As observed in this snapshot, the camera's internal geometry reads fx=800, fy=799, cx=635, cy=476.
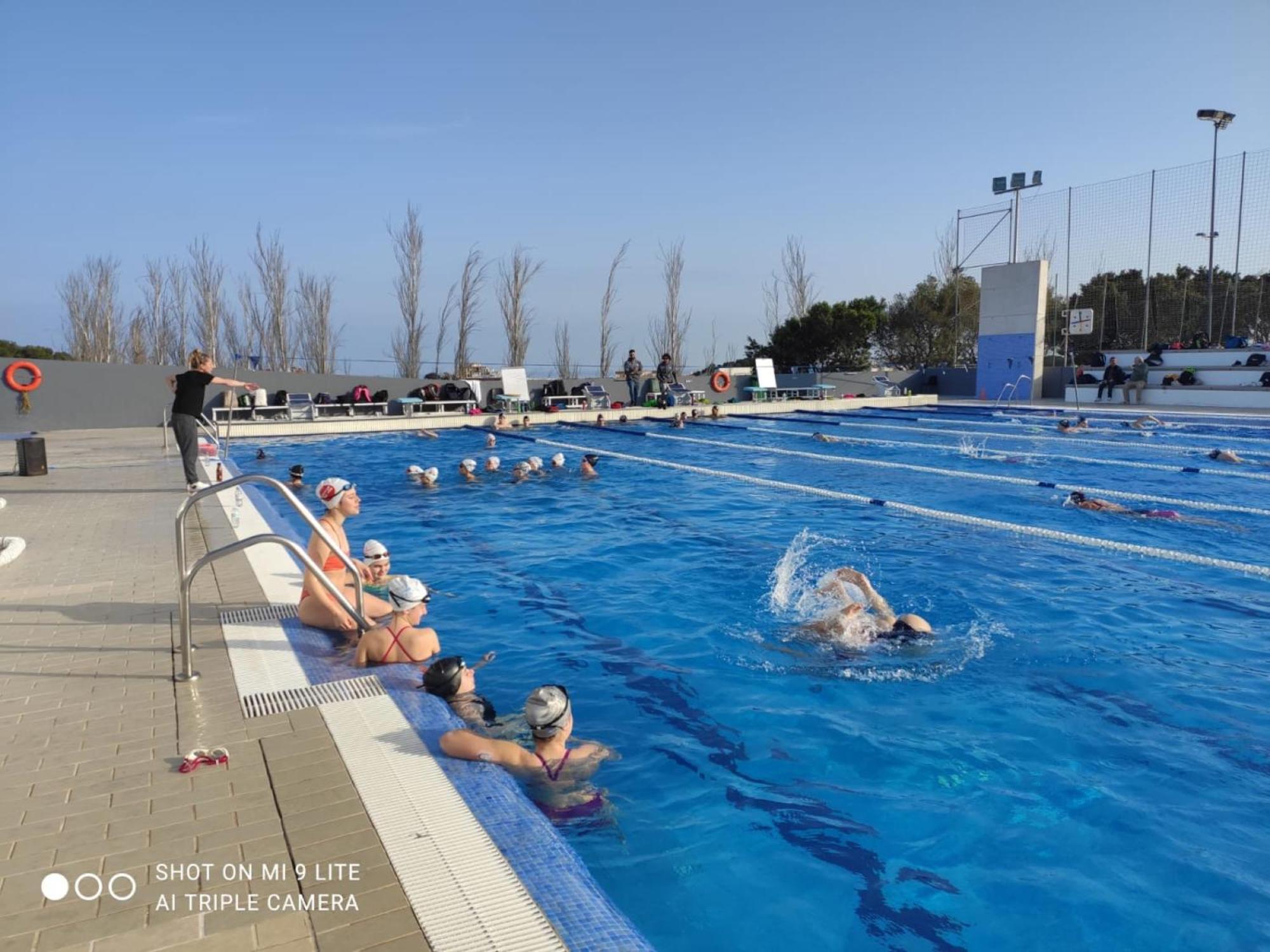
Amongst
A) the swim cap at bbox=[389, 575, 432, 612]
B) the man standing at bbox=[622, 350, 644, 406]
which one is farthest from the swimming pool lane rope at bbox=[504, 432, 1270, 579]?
the man standing at bbox=[622, 350, 644, 406]

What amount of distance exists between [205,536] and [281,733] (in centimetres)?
390

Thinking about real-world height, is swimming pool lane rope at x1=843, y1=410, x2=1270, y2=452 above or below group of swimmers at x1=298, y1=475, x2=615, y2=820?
above

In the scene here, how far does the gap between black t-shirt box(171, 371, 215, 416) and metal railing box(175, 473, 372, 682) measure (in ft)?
14.3

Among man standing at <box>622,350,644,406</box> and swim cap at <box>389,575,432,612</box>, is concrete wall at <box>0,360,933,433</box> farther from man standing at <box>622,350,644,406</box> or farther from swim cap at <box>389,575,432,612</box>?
swim cap at <box>389,575,432,612</box>

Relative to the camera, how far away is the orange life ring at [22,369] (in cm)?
1225

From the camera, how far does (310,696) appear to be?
133 inches

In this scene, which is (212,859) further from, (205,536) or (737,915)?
(205,536)

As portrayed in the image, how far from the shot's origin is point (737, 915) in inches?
109

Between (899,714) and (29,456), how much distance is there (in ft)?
31.9

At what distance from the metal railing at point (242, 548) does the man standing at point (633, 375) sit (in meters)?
17.4

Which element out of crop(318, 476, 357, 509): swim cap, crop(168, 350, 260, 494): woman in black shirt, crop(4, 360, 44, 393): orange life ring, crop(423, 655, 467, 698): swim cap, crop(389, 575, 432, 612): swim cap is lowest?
crop(423, 655, 467, 698): swim cap

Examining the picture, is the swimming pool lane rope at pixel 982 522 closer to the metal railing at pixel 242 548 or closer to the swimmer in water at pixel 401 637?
the swimmer in water at pixel 401 637

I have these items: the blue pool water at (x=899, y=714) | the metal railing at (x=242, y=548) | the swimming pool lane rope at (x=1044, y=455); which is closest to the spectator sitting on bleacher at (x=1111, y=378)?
the swimming pool lane rope at (x=1044, y=455)

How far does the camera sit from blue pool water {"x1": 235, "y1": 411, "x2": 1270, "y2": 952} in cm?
280
